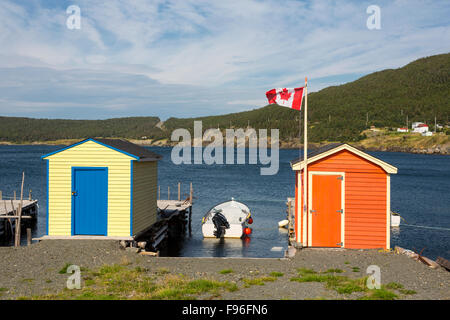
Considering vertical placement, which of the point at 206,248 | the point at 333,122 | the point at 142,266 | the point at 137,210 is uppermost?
the point at 333,122

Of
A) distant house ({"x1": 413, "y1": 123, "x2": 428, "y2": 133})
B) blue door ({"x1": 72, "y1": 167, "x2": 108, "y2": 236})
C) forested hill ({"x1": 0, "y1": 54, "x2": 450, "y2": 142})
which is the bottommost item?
blue door ({"x1": 72, "y1": 167, "x2": 108, "y2": 236})

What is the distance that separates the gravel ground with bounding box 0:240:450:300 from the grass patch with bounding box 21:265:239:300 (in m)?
0.54

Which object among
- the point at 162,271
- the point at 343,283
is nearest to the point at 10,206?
the point at 162,271

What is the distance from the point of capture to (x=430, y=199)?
1847 inches

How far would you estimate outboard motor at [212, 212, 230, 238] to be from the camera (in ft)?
83.1

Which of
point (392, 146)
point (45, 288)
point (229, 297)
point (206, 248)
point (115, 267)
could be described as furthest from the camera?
point (392, 146)

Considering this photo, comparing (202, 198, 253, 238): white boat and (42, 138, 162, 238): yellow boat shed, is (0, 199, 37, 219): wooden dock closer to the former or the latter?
(42, 138, 162, 238): yellow boat shed

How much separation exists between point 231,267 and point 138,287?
3.47m

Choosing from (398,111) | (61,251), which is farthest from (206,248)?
(398,111)

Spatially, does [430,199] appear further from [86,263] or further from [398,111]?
[398,111]

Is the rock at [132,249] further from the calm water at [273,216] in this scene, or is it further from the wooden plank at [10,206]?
the wooden plank at [10,206]

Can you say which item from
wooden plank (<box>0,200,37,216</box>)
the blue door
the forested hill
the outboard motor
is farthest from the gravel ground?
the forested hill

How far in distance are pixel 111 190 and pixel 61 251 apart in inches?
118

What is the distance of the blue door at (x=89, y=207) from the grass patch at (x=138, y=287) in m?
4.61
